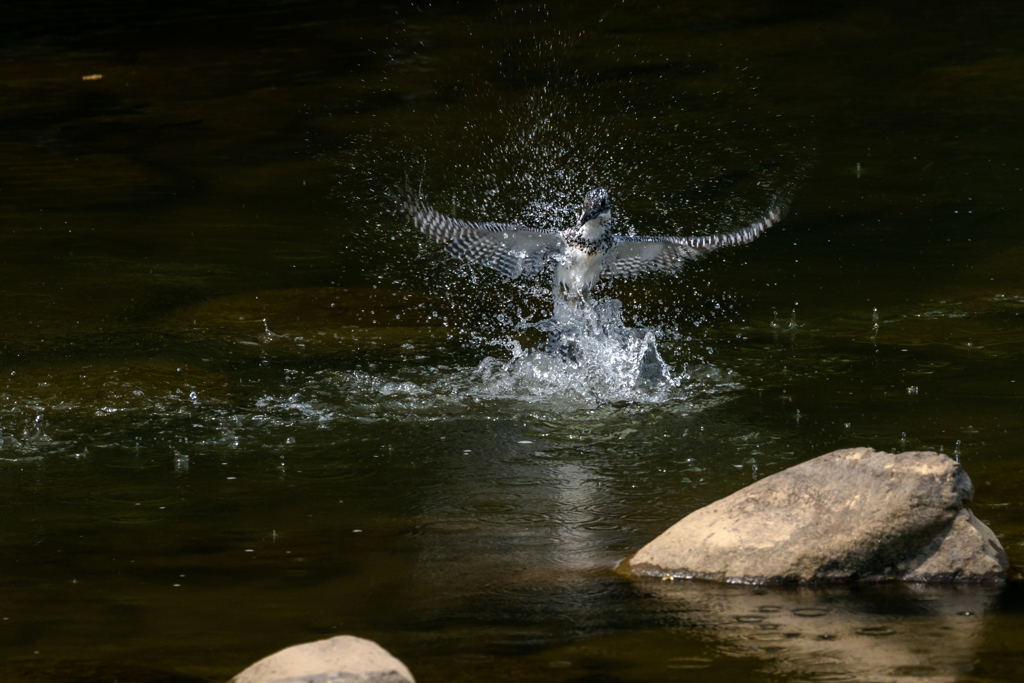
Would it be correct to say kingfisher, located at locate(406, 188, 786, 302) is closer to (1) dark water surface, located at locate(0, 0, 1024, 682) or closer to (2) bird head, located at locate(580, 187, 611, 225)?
(2) bird head, located at locate(580, 187, 611, 225)

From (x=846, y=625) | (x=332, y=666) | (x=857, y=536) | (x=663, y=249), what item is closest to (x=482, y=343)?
(x=663, y=249)

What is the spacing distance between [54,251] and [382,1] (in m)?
10.9

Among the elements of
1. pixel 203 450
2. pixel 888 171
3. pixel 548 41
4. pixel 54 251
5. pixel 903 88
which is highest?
pixel 548 41

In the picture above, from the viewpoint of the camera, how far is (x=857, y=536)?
13.1 feet

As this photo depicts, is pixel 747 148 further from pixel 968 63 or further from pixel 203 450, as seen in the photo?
pixel 203 450

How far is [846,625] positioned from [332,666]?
158 cm

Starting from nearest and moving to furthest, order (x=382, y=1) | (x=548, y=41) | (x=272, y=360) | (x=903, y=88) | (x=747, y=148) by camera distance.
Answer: (x=272, y=360)
(x=747, y=148)
(x=903, y=88)
(x=548, y=41)
(x=382, y=1)

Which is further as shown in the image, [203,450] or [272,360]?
[272,360]

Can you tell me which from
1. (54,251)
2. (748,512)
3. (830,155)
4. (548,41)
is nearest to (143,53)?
(548,41)

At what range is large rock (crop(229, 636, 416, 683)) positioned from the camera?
9.91 ft

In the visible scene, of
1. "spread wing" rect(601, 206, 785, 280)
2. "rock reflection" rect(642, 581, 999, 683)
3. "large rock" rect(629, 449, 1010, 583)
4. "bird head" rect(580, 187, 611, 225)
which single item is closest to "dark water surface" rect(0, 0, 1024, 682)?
"rock reflection" rect(642, 581, 999, 683)

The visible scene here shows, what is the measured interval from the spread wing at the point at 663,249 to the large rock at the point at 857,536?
129 inches

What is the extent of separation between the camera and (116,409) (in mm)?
6234

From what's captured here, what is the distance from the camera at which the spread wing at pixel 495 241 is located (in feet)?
24.4
